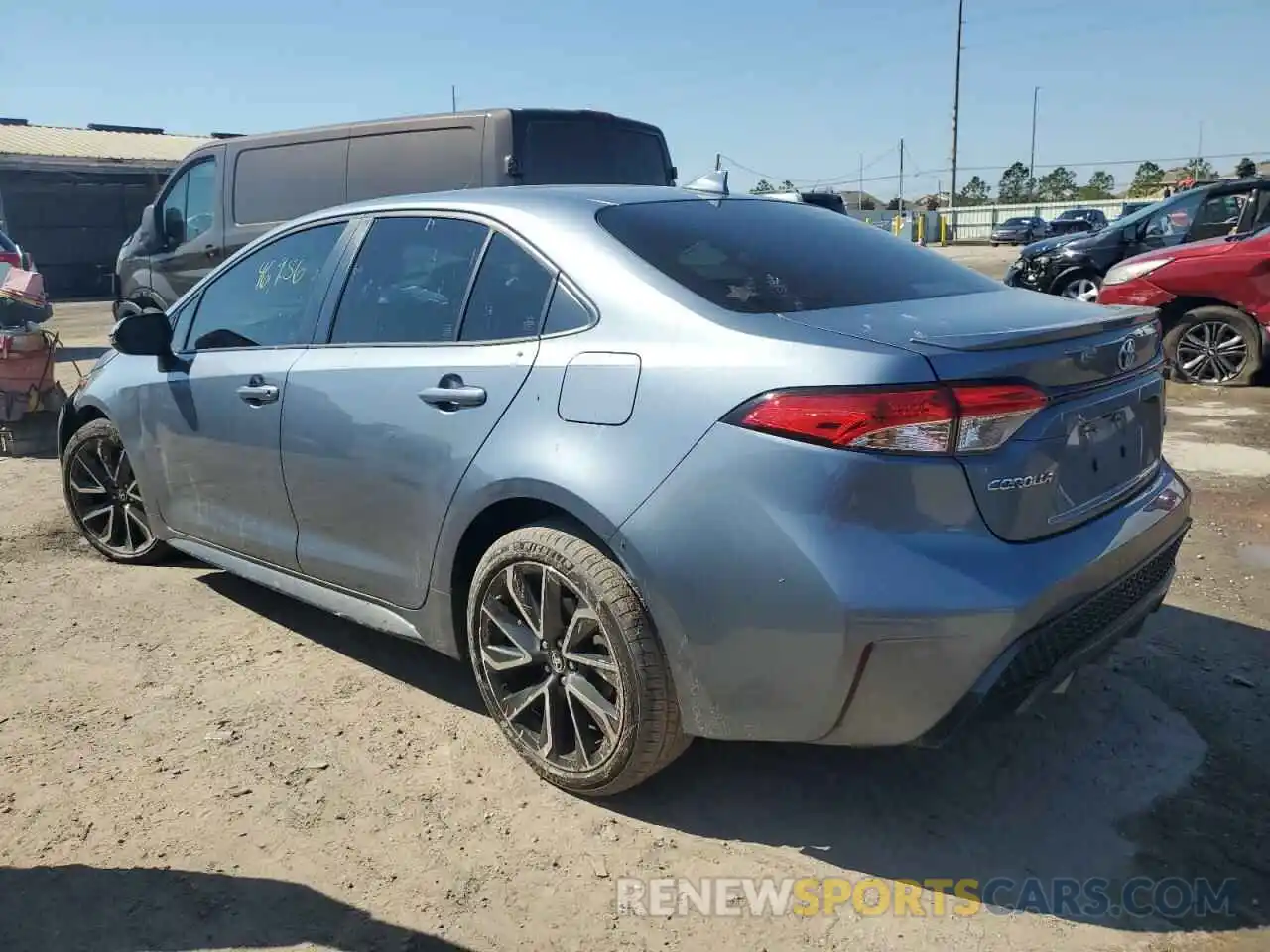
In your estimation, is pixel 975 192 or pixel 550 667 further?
pixel 975 192

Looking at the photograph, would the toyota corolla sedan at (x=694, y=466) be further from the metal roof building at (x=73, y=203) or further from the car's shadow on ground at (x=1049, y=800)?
the metal roof building at (x=73, y=203)

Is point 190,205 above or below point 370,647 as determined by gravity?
above

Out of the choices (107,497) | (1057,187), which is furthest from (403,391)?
(1057,187)

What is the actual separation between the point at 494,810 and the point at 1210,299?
7788mm

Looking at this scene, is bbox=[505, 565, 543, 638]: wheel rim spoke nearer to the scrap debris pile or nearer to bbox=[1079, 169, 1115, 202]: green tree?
the scrap debris pile

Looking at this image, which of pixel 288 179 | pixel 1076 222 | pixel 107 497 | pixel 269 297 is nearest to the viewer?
pixel 269 297

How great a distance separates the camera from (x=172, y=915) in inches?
97.0

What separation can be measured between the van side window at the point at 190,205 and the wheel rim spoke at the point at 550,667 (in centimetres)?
703

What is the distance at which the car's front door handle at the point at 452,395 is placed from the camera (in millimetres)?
2951

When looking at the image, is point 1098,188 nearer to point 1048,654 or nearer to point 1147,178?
point 1147,178

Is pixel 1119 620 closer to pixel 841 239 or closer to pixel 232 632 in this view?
pixel 841 239

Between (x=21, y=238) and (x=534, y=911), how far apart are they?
30177 mm

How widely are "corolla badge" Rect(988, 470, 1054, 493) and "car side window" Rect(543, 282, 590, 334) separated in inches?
44.1

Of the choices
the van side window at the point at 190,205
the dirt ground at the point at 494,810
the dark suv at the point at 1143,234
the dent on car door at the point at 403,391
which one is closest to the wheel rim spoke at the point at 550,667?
the dirt ground at the point at 494,810
